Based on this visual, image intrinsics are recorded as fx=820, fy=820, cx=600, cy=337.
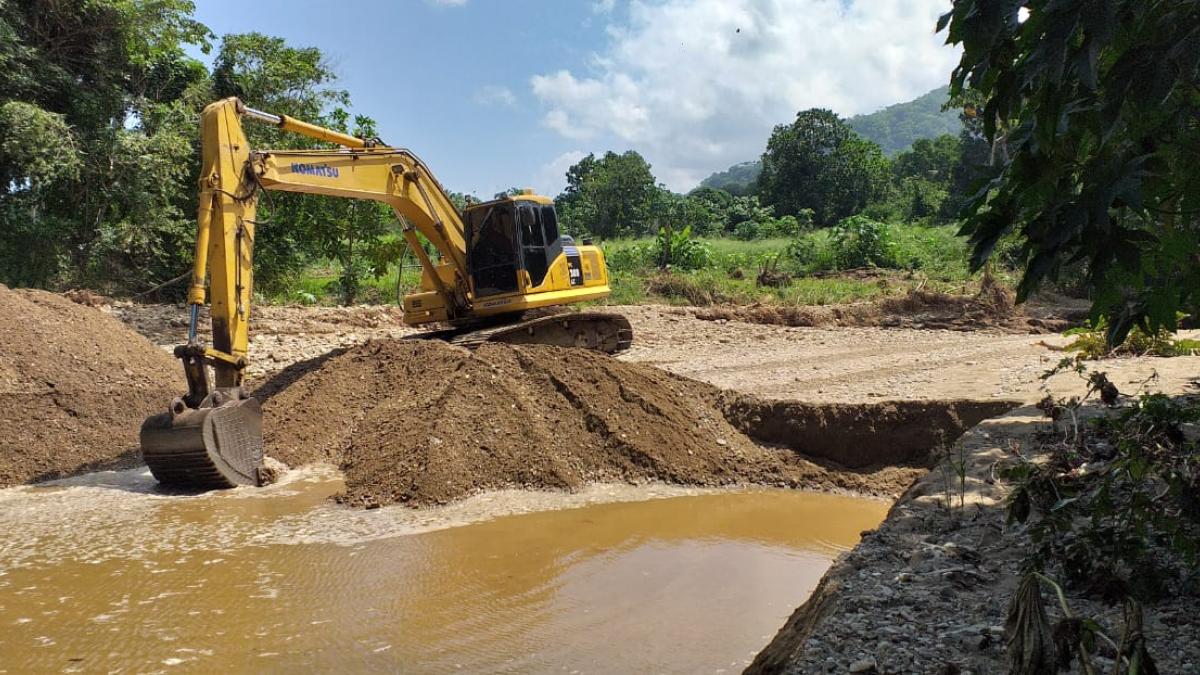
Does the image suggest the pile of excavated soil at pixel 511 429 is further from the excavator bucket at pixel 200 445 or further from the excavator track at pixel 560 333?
the excavator track at pixel 560 333

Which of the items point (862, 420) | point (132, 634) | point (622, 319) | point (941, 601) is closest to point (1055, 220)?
point (941, 601)

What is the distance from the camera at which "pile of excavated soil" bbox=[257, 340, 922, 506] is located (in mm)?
7699

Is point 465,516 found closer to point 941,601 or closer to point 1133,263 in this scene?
point 941,601

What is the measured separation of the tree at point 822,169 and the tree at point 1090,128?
43051mm

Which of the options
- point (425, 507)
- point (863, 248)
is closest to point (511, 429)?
point (425, 507)

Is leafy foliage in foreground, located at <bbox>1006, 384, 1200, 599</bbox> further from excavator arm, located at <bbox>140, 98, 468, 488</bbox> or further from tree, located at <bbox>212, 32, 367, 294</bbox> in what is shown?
tree, located at <bbox>212, 32, 367, 294</bbox>

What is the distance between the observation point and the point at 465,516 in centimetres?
690

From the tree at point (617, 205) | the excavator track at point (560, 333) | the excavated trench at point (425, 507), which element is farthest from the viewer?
the tree at point (617, 205)

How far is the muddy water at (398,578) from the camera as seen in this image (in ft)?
14.0

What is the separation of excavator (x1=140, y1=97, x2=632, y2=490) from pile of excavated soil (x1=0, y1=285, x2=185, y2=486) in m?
1.18

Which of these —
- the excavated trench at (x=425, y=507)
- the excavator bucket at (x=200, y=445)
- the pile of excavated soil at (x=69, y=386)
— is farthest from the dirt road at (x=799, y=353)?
the excavator bucket at (x=200, y=445)

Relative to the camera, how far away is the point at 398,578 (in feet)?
17.8

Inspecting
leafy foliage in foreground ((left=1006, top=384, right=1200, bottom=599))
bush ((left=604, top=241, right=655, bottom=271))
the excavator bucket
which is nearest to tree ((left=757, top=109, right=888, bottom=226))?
bush ((left=604, top=241, right=655, bottom=271))

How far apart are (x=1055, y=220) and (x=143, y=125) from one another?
18.2 meters
